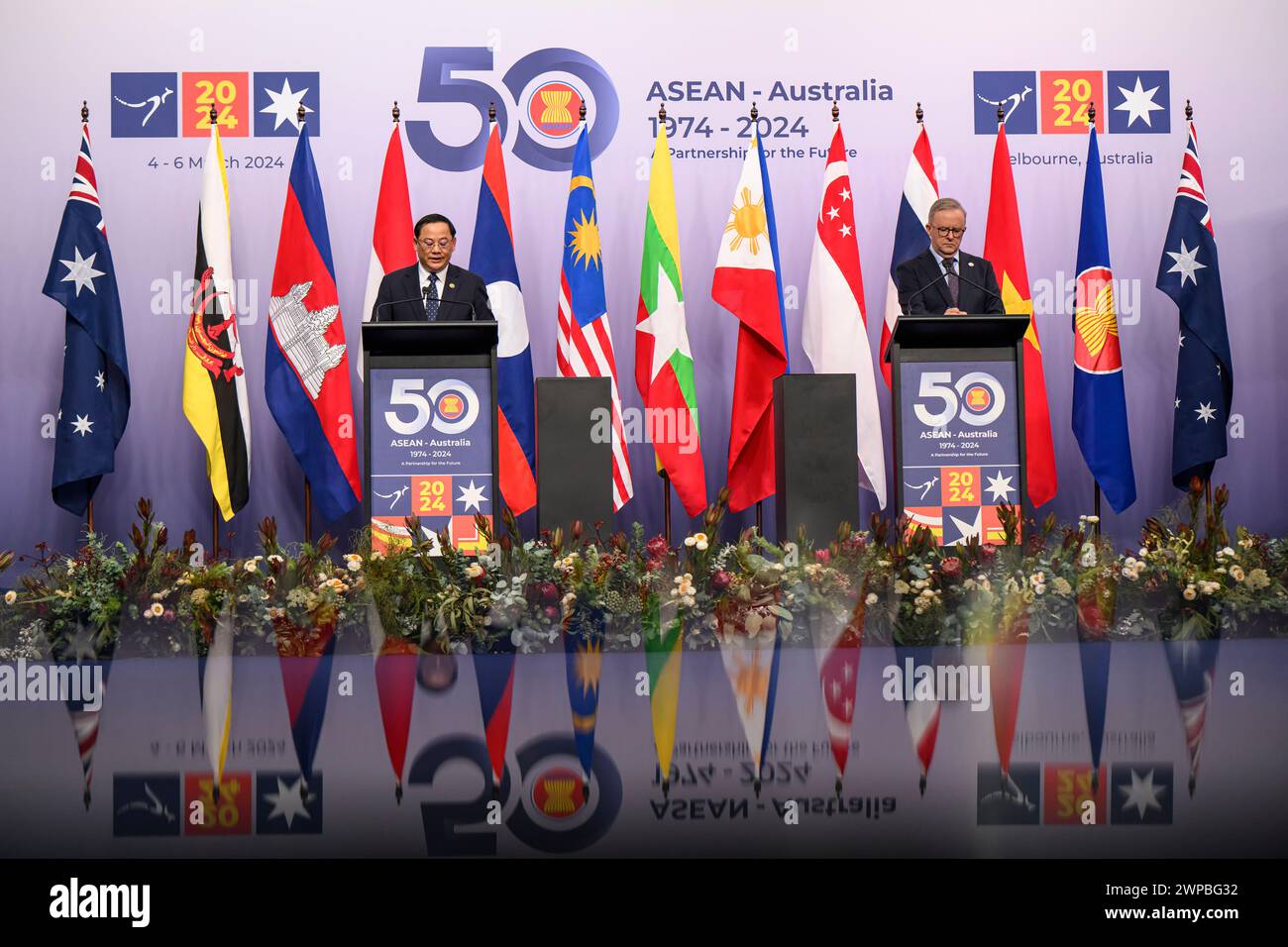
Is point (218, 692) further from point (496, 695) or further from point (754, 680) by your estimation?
point (754, 680)

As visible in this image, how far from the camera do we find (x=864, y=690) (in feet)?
7.57

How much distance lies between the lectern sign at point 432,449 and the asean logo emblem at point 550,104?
6.28 feet

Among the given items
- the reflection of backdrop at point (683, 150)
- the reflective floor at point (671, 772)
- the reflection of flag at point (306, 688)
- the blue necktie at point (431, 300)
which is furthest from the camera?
the reflection of backdrop at point (683, 150)

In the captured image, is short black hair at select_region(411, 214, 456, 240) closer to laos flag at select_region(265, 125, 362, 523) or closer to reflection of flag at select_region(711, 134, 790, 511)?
laos flag at select_region(265, 125, 362, 523)

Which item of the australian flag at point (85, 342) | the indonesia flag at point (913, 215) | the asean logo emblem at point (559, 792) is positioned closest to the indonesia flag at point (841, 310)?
the indonesia flag at point (913, 215)

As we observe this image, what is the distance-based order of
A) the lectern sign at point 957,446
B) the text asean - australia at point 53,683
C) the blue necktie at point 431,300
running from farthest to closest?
the blue necktie at point 431,300, the lectern sign at point 957,446, the text asean - australia at point 53,683

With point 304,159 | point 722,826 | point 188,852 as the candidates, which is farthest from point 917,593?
point 304,159

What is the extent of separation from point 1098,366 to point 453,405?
9.48 ft

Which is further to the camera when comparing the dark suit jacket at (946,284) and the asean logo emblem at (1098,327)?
the asean logo emblem at (1098,327)

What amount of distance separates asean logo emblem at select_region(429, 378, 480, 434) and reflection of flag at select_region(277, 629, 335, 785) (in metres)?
0.86

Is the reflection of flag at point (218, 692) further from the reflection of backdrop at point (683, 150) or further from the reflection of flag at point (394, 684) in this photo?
the reflection of backdrop at point (683, 150)

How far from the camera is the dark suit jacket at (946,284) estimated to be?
451cm

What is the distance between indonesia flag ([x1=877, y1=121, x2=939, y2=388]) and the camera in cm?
492

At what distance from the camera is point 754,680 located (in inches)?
97.3
